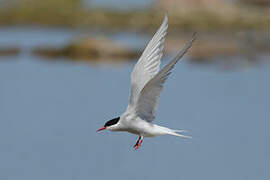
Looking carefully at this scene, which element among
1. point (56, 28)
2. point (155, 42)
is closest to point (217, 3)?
point (56, 28)

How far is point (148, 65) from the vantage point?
7.09m

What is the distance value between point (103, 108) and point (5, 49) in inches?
357

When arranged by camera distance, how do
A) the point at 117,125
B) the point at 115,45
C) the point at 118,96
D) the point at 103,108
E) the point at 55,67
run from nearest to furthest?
the point at 117,125
the point at 103,108
the point at 118,96
the point at 55,67
the point at 115,45

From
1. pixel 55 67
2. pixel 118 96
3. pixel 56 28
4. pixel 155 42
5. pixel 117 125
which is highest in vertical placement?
pixel 155 42

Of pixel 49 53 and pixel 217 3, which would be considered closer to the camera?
pixel 49 53

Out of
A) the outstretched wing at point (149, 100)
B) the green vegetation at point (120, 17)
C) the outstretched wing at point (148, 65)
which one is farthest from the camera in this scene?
the green vegetation at point (120, 17)

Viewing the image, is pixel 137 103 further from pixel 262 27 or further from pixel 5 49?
pixel 262 27

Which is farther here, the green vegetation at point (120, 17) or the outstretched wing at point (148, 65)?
the green vegetation at point (120, 17)

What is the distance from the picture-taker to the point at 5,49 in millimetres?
22594

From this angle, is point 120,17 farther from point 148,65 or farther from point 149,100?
point 149,100

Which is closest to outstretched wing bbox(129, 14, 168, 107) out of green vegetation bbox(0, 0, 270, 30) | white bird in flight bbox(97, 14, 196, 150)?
white bird in flight bbox(97, 14, 196, 150)

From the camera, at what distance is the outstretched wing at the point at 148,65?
6.76 m

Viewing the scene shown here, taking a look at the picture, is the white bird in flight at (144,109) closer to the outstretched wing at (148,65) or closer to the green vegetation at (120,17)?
the outstretched wing at (148,65)

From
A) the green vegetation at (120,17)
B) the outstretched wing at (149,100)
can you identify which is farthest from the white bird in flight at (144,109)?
the green vegetation at (120,17)
